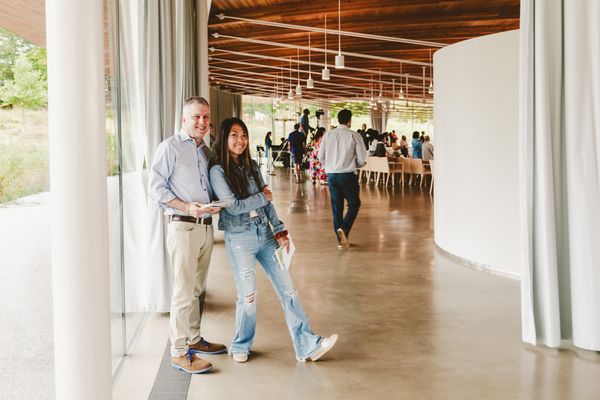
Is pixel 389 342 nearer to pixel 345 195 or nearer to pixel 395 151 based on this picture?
pixel 345 195

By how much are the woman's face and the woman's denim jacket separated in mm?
126

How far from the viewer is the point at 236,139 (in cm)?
413

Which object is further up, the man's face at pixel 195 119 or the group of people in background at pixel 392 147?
the group of people in background at pixel 392 147

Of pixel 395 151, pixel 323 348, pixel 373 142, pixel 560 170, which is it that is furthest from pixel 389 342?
pixel 395 151

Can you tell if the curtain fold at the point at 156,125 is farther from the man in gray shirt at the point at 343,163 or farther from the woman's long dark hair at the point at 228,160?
the man in gray shirt at the point at 343,163

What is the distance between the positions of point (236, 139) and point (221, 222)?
1.74ft

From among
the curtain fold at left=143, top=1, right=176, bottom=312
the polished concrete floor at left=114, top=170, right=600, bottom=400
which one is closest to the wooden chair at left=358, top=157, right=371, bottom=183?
the polished concrete floor at left=114, top=170, right=600, bottom=400

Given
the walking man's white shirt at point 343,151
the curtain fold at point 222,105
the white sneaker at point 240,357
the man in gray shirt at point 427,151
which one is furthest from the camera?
the curtain fold at point 222,105

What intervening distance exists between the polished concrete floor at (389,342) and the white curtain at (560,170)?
308 millimetres

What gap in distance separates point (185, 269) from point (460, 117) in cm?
440

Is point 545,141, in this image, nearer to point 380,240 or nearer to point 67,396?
point 67,396

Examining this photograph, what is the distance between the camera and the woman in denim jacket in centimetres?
412

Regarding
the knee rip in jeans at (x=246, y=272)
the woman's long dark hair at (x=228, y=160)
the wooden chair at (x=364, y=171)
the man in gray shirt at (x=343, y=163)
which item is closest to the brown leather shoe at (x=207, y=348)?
the knee rip in jeans at (x=246, y=272)

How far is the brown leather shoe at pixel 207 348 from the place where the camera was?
14.5 ft
